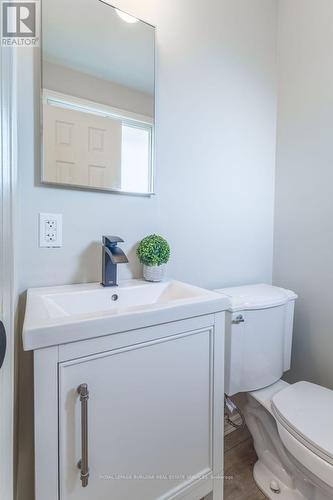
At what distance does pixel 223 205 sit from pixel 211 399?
0.89 meters

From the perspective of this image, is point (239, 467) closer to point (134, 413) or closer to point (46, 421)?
point (134, 413)

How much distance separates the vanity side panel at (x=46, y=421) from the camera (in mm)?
572

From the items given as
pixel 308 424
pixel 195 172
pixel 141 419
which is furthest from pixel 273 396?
pixel 195 172

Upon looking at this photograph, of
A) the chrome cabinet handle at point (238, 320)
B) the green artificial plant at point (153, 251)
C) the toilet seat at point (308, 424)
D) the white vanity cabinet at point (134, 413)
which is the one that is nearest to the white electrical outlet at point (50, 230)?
the green artificial plant at point (153, 251)

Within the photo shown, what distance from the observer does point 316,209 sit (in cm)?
134

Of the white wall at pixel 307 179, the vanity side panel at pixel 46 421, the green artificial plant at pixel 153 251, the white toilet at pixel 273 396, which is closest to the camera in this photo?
the vanity side panel at pixel 46 421

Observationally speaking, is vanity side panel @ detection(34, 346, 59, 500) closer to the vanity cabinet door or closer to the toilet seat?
the vanity cabinet door

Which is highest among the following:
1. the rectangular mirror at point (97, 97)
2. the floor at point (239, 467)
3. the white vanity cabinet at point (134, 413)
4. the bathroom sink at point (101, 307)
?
the rectangular mirror at point (97, 97)

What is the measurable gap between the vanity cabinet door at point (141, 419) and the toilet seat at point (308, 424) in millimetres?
281

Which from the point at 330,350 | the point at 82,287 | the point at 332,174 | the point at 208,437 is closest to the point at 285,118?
the point at 332,174

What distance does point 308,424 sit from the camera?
87cm

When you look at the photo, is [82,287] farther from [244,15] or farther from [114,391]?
[244,15]

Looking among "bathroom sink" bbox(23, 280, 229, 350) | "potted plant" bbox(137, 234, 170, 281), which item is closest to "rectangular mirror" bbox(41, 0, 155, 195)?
"potted plant" bbox(137, 234, 170, 281)

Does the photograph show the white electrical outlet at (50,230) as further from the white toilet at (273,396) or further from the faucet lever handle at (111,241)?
the white toilet at (273,396)
